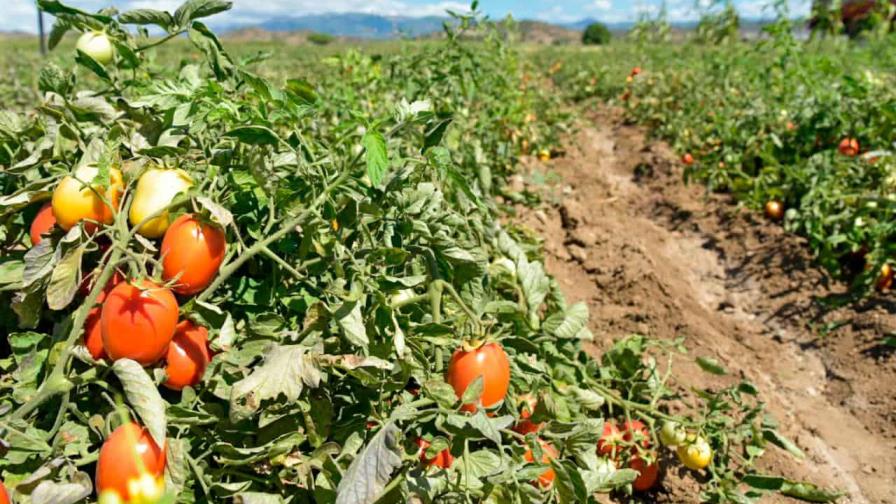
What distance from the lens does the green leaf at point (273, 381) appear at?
41.1 inches

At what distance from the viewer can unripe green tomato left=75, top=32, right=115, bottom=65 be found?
1.48 meters

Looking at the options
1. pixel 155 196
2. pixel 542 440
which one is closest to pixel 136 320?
pixel 155 196

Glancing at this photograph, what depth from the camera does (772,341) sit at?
3.04 metres

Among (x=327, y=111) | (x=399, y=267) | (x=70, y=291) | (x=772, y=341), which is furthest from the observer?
(x=327, y=111)

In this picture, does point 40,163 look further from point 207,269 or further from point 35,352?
point 207,269

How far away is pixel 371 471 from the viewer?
1001 millimetres

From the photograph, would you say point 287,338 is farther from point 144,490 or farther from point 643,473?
point 643,473

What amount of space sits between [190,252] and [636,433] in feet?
4.37

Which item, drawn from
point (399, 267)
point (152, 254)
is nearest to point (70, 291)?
point (152, 254)

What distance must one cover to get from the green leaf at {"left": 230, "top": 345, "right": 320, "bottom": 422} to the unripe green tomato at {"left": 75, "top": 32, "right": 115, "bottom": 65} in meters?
0.89

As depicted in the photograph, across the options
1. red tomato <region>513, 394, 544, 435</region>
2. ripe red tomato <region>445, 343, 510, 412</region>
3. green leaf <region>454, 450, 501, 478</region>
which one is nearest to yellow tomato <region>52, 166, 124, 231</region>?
ripe red tomato <region>445, 343, 510, 412</region>

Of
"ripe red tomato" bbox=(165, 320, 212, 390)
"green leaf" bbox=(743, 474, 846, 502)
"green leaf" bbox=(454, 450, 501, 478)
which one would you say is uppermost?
"ripe red tomato" bbox=(165, 320, 212, 390)

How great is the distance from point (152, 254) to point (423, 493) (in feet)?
2.24

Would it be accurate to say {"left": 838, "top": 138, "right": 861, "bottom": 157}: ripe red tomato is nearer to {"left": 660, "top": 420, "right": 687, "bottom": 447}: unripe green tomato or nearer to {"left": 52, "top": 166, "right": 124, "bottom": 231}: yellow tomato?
{"left": 660, "top": 420, "right": 687, "bottom": 447}: unripe green tomato
